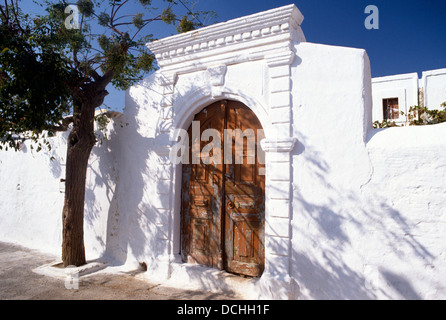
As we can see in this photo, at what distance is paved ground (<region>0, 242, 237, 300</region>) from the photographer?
3967 mm

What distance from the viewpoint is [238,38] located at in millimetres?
4199

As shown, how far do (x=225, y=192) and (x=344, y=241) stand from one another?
1.71m

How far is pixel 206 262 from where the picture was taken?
14.4 ft

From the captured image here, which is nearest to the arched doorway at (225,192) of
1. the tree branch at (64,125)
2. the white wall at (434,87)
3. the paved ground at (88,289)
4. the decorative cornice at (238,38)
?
the paved ground at (88,289)

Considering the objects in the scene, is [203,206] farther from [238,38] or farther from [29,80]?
[29,80]

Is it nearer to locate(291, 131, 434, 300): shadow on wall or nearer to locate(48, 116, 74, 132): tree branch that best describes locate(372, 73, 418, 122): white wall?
locate(291, 131, 434, 300): shadow on wall

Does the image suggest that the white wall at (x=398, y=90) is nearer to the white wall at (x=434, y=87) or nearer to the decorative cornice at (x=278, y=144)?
the white wall at (x=434, y=87)

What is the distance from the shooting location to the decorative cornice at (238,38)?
385 centimetres

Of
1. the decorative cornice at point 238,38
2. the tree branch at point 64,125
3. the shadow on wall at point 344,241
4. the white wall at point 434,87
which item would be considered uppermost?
the white wall at point 434,87

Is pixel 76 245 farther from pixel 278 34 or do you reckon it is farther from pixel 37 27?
pixel 278 34

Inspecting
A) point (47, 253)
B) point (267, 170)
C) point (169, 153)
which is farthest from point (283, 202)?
point (47, 253)

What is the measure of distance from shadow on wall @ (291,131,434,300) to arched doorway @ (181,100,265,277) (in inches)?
23.8

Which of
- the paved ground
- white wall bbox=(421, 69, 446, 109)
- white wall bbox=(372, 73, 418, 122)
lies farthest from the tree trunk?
white wall bbox=(421, 69, 446, 109)

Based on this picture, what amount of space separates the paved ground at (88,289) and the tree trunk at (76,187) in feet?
1.59
